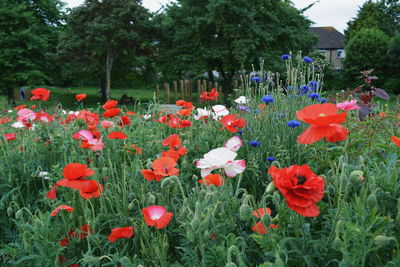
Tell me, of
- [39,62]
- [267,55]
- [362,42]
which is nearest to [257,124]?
[267,55]

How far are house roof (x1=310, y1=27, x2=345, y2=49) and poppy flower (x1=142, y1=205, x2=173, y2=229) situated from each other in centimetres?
4858

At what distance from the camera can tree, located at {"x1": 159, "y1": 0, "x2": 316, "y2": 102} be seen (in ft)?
50.4

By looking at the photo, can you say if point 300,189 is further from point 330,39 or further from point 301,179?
point 330,39

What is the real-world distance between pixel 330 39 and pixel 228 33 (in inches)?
1417

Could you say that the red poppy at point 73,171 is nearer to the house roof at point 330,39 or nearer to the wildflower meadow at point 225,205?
the wildflower meadow at point 225,205

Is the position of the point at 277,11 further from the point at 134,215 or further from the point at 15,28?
the point at 134,215

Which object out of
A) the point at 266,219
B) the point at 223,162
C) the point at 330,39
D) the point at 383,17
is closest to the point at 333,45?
the point at 330,39

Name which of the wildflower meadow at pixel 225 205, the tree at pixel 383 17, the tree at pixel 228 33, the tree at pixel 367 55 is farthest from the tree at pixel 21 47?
the tree at pixel 383 17

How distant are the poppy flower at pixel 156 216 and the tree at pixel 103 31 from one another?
16.2 m

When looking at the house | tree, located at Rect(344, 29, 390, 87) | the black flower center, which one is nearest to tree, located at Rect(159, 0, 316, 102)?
tree, located at Rect(344, 29, 390, 87)

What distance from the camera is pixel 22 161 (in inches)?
102

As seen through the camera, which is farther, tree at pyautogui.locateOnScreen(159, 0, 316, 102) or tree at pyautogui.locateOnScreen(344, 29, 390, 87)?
tree at pyautogui.locateOnScreen(344, 29, 390, 87)

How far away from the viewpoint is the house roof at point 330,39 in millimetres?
46862

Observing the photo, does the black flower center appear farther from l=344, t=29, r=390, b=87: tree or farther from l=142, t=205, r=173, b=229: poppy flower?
l=344, t=29, r=390, b=87: tree
